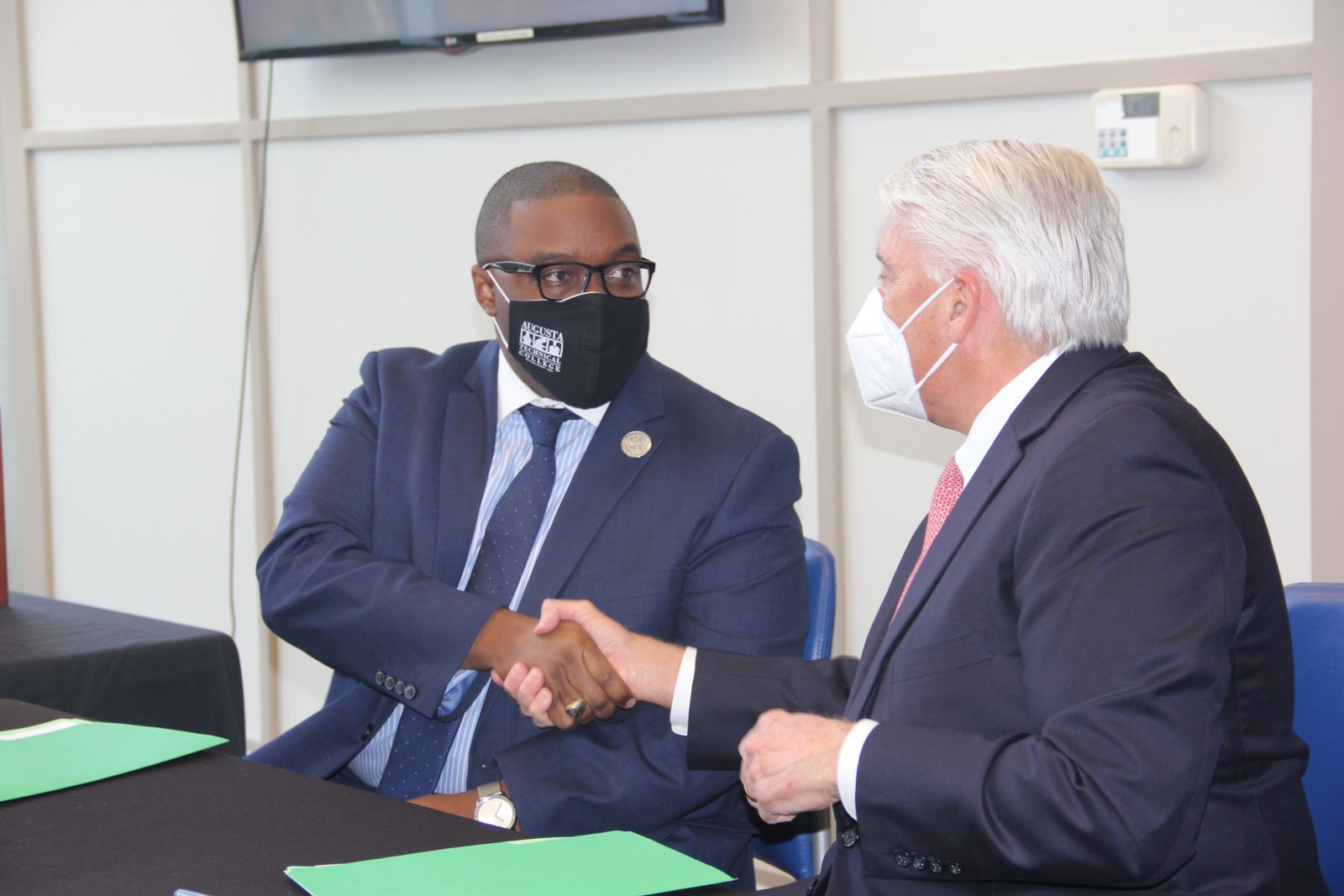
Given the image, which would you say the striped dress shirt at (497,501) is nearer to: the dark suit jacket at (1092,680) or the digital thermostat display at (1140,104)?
the dark suit jacket at (1092,680)

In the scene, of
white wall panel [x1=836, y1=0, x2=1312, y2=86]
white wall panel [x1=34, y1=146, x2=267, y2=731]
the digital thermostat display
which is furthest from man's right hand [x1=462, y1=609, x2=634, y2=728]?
white wall panel [x1=34, y1=146, x2=267, y2=731]

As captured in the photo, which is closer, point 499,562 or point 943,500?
point 943,500

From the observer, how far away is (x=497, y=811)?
197 centimetres

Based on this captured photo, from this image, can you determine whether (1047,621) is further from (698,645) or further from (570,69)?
(570,69)

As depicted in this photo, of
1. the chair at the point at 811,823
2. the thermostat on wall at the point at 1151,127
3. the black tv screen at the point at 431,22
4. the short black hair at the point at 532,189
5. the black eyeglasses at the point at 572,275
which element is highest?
the black tv screen at the point at 431,22

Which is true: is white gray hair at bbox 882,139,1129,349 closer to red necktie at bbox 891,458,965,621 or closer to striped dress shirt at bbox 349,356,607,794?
red necktie at bbox 891,458,965,621

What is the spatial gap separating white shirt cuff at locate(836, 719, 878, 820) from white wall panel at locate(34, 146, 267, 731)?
130 inches

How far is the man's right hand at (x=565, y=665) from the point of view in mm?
1947

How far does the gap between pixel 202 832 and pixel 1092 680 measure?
851 millimetres

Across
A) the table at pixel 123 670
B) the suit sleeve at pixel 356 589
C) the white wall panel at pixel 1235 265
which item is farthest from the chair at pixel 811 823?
the white wall panel at pixel 1235 265

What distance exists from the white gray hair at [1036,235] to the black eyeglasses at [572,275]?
28.5 inches

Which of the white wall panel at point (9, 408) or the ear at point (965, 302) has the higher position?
the ear at point (965, 302)

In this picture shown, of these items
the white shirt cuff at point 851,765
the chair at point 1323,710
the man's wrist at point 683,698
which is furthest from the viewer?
the man's wrist at point 683,698

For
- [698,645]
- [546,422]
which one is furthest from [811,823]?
[546,422]
